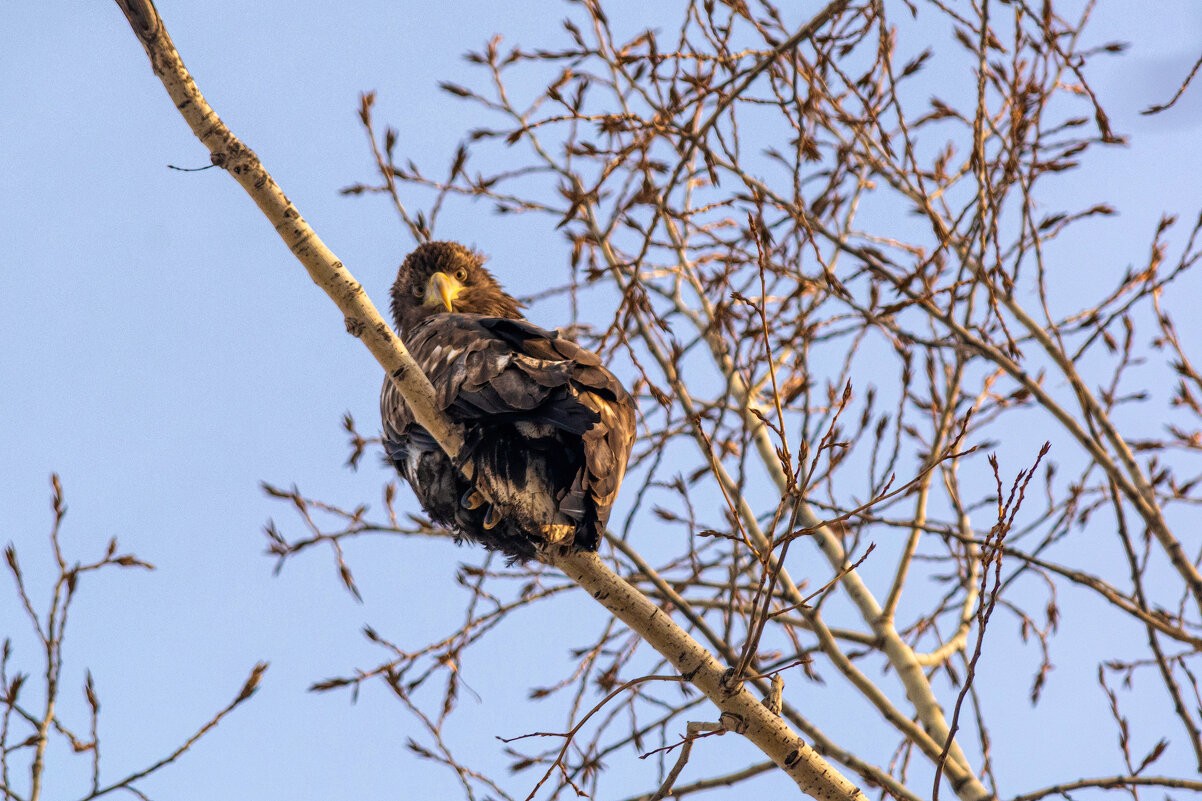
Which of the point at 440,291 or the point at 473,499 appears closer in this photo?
the point at 473,499

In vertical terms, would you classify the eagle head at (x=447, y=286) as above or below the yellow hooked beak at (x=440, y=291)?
above

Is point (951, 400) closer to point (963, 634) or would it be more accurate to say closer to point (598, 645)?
point (963, 634)

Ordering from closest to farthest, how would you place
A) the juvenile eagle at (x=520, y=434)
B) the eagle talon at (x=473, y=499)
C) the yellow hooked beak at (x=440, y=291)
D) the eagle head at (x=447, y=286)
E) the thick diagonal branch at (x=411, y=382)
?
1. the thick diagonal branch at (x=411, y=382)
2. the juvenile eagle at (x=520, y=434)
3. the eagle talon at (x=473, y=499)
4. the yellow hooked beak at (x=440, y=291)
5. the eagle head at (x=447, y=286)

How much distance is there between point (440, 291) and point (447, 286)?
9 centimetres

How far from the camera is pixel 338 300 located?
A: 2869mm

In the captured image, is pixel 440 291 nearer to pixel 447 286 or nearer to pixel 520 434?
pixel 447 286

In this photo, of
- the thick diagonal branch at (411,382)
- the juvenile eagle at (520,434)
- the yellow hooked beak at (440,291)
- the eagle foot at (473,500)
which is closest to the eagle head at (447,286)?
the yellow hooked beak at (440,291)

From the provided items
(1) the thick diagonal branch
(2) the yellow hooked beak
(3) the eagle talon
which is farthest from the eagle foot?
(2) the yellow hooked beak

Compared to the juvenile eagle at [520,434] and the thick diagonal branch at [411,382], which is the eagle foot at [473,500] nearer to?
the juvenile eagle at [520,434]

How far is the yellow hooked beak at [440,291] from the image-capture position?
198 inches

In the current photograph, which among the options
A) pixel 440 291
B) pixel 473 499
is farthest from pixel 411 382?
pixel 440 291

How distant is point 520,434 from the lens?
313 cm

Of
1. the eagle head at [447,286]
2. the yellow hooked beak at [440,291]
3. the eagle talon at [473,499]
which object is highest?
the eagle head at [447,286]

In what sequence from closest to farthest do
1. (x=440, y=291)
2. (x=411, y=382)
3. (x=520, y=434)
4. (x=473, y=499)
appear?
1. (x=411, y=382)
2. (x=520, y=434)
3. (x=473, y=499)
4. (x=440, y=291)
